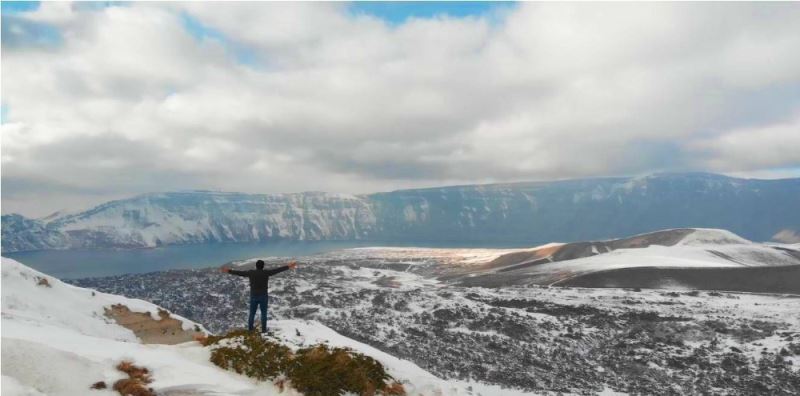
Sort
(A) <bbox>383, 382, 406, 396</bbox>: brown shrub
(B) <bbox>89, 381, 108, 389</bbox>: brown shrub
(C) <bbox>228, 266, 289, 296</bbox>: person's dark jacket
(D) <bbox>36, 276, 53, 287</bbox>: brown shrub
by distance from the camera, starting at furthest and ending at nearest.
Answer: (D) <bbox>36, 276, 53, 287</bbox>: brown shrub → (C) <bbox>228, 266, 289, 296</bbox>: person's dark jacket → (A) <bbox>383, 382, 406, 396</bbox>: brown shrub → (B) <bbox>89, 381, 108, 389</bbox>: brown shrub

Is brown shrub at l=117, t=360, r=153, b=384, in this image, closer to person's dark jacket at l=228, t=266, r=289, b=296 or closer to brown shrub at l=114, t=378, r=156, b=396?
brown shrub at l=114, t=378, r=156, b=396

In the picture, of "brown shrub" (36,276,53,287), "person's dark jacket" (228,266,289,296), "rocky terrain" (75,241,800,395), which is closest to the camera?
"person's dark jacket" (228,266,289,296)

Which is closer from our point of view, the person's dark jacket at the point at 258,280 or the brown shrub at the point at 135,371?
the brown shrub at the point at 135,371

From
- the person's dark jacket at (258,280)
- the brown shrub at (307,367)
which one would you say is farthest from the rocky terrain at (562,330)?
the brown shrub at (307,367)

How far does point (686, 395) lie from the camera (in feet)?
96.8

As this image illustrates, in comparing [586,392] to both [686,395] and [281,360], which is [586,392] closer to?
[686,395]

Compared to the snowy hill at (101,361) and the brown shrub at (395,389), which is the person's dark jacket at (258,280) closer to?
the snowy hill at (101,361)

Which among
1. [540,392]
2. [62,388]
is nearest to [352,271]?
[540,392]

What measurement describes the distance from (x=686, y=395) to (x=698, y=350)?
1009cm

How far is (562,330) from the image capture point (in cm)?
4350

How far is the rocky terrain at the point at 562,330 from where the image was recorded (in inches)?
1262

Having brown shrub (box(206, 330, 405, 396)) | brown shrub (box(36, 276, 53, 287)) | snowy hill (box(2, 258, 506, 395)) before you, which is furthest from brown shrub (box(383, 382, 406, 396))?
brown shrub (box(36, 276, 53, 287))

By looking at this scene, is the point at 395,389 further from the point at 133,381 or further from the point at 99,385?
the point at 99,385

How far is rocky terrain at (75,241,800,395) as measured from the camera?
3206 centimetres
